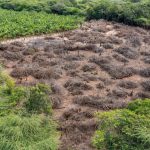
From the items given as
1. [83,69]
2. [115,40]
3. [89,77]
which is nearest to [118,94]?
[89,77]

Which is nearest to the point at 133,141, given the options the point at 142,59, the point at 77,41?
the point at 142,59

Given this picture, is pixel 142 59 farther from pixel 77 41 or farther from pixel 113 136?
pixel 113 136

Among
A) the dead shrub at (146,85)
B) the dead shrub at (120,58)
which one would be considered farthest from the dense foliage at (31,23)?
the dead shrub at (146,85)

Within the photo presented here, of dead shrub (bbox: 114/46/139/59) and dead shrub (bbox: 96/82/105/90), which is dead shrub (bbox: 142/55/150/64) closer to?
dead shrub (bbox: 114/46/139/59)

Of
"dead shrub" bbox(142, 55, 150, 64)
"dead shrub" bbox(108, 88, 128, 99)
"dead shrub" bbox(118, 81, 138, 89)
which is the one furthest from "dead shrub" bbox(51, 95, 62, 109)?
"dead shrub" bbox(142, 55, 150, 64)

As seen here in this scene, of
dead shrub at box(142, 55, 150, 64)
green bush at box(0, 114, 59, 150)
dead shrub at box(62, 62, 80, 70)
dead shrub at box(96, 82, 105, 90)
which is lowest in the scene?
dead shrub at box(142, 55, 150, 64)
